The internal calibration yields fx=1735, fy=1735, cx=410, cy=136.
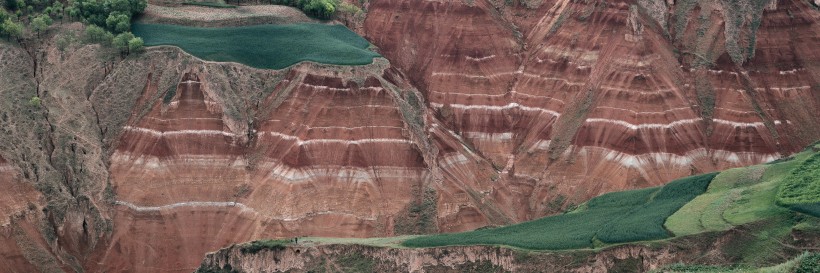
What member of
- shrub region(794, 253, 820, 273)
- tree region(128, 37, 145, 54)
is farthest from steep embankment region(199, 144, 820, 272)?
tree region(128, 37, 145, 54)

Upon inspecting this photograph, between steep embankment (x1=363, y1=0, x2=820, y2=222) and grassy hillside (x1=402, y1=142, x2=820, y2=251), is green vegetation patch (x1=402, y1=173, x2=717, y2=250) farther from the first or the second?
steep embankment (x1=363, y1=0, x2=820, y2=222)

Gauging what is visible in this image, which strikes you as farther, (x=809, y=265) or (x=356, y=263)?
(x=356, y=263)

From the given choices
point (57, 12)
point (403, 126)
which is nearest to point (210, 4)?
point (57, 12)

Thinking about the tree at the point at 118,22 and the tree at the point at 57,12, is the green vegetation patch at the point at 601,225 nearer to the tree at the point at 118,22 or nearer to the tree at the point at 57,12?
the tree at the point at 118,22

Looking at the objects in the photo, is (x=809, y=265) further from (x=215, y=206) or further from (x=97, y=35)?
(x=97, y=35)

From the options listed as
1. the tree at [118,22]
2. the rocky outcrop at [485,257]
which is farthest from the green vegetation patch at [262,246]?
the tree at [118,22]

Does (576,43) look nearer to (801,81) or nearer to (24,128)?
(801,81)
